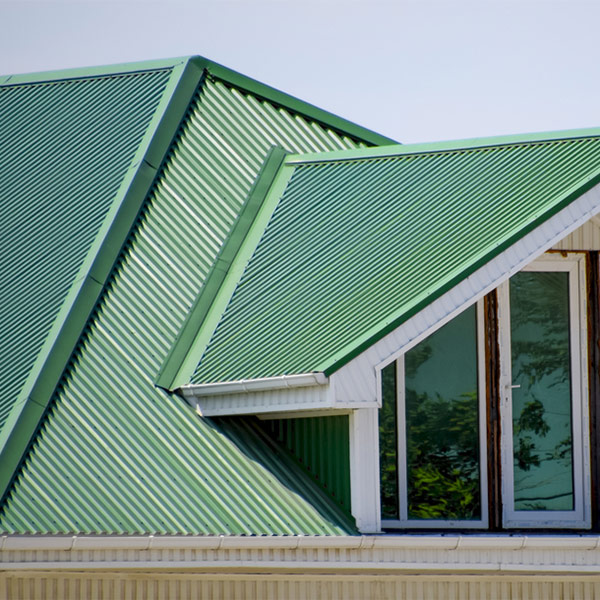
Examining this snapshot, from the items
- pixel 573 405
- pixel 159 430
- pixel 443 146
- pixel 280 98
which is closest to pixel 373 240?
pixel 443 146

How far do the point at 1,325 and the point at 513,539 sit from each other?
523 cm

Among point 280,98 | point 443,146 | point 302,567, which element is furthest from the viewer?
point 280,98

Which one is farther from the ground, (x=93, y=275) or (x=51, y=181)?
(x=51, y=181)

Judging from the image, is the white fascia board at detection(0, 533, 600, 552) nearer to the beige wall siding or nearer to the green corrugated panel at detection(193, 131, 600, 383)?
the beige wall siding

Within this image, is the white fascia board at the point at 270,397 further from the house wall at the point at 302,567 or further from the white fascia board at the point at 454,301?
the house wall at the point at 302,567

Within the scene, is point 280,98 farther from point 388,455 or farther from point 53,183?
point 388,455

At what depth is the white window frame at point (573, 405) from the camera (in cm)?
1134

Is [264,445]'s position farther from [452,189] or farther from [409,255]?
[452,189]

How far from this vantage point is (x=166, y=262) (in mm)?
12250

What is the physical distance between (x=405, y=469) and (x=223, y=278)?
264cm

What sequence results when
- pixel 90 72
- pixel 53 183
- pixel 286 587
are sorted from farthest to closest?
pixel 90 72
pixel 53 183
pixel 286 587

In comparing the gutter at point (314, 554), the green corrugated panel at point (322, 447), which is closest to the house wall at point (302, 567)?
the gutter at point (314, 554)

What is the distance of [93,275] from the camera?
12.0 meters

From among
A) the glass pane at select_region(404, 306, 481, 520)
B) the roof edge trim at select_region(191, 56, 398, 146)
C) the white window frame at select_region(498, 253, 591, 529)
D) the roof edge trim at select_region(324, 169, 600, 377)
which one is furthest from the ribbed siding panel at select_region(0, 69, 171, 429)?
the white window frame at select_region(498, 253, 591, 529)
